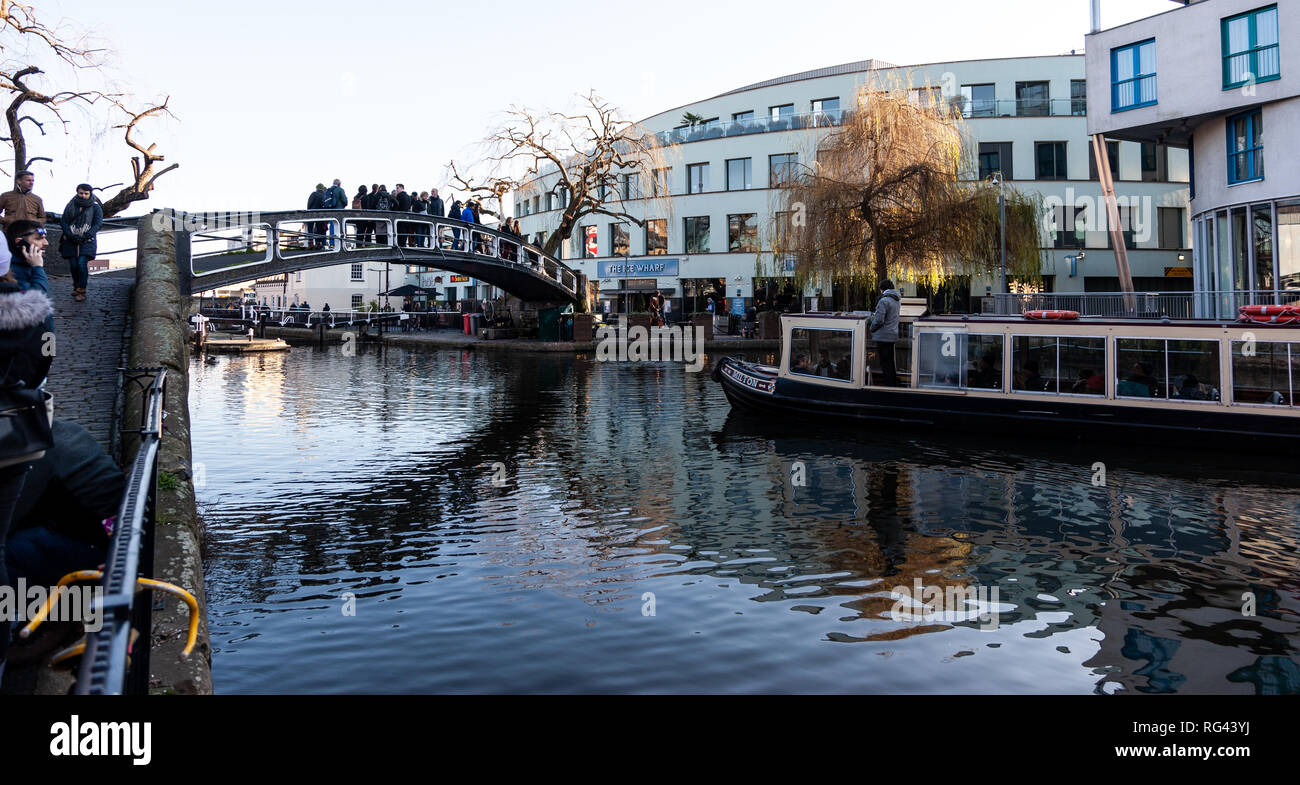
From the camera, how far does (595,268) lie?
6259 cm

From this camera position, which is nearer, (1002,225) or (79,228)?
(79,228)

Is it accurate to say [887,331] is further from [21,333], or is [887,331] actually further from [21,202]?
[21,333]

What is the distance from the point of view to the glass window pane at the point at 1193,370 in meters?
16.2

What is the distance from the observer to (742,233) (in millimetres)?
56156

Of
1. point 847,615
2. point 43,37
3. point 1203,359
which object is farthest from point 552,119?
point 847,615

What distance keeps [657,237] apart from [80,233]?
Answer: 156 feet

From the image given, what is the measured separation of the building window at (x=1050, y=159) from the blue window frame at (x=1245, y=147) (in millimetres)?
23529

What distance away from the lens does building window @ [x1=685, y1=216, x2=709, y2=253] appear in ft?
189

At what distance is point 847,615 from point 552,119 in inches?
1530

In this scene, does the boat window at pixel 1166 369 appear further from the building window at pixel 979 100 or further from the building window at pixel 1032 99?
the building window at pixel 1032 99

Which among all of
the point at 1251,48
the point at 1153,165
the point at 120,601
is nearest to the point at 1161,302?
the point at 1251,48

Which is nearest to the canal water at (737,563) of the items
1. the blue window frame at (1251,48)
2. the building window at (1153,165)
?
the blue window frame at (1251,48)

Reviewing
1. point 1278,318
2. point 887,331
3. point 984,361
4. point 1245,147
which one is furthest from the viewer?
point 1245,147
